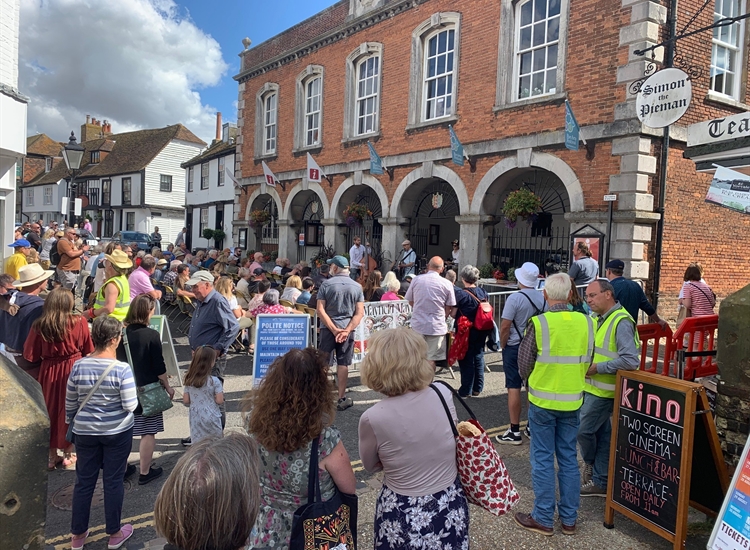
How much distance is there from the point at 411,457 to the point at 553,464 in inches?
63.2

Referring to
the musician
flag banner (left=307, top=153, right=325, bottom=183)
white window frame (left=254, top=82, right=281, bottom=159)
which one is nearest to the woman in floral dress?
the musician

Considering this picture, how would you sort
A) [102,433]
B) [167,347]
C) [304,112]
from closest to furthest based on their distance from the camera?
1. [102,433]
2. [167,347]
3. [304,112]

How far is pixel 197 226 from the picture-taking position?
31.5 metres

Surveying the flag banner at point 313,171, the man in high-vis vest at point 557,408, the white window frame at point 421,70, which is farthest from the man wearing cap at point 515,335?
the flag banner at point 313,171

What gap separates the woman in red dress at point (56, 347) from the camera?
4203 millimetres

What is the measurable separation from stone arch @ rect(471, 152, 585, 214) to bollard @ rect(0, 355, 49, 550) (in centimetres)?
1067

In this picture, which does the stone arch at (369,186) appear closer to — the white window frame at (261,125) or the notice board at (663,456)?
the white window frame at (261,125)

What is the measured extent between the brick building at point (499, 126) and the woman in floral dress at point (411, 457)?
8699 millimetres

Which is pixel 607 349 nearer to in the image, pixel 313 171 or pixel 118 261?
pixel 118 261

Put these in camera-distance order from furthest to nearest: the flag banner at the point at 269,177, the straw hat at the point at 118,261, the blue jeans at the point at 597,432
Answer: the flag banner at the point at 269,177
the straw hat at the point at 118,261
the blue jeans at the point at 597,432

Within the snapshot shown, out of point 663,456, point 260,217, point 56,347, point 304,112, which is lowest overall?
point 663,456

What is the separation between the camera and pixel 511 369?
5.44m

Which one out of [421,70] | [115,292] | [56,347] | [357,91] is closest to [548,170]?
[421,70]

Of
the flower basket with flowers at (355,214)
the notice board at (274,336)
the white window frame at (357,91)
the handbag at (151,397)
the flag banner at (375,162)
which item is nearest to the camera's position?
the handbag at (151,397)
